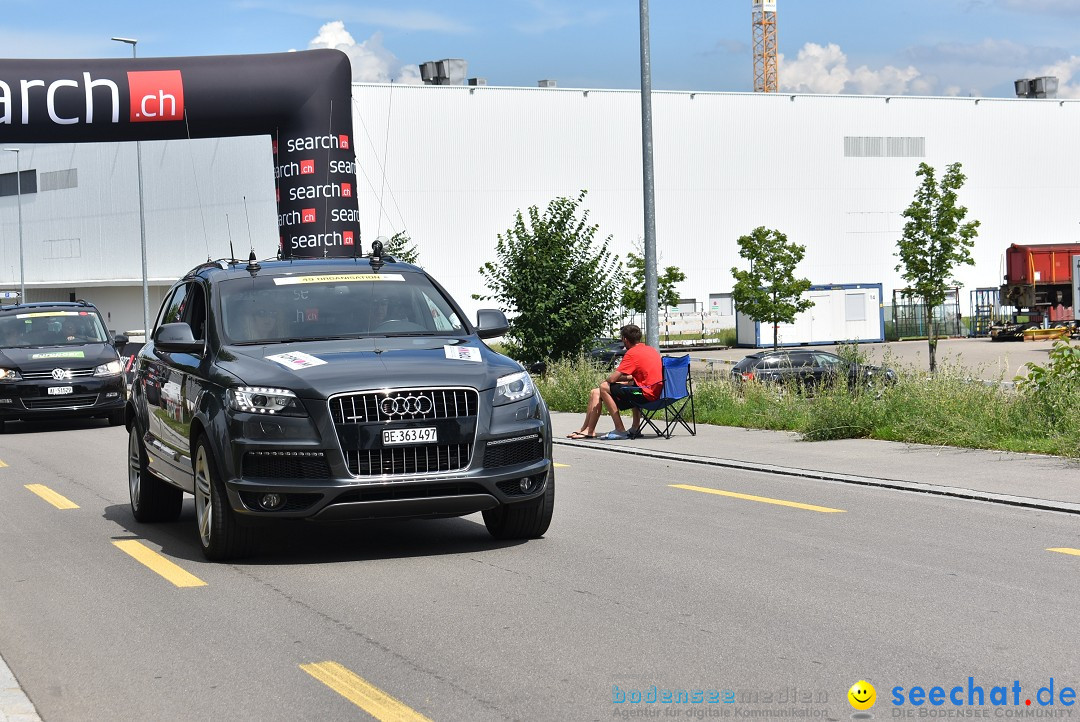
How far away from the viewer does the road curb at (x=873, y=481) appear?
9773mm

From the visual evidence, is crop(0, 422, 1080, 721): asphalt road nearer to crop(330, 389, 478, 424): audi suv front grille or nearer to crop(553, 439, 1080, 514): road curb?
crop(553, 439, 1080, 514): road curb

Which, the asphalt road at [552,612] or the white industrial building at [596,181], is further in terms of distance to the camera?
the white industrial building at [596,181]

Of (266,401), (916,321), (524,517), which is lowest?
(916,321)

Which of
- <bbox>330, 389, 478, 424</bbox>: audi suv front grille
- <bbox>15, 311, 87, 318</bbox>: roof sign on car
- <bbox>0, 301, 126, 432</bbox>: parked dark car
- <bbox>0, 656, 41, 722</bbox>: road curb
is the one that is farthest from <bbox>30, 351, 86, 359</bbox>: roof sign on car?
<bbox>0, 656, 41, 722</bbox>: road curb

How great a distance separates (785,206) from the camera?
7069 centimetres

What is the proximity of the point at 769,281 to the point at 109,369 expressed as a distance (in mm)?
34300

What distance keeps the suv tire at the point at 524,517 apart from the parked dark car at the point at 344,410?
1cm

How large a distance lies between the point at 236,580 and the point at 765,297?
147 feet

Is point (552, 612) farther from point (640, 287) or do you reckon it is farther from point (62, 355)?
point (640, 287)

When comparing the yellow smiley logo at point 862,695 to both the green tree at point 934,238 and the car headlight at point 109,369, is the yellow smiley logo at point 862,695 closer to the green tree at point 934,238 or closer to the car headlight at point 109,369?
the car headlight at point 109,369

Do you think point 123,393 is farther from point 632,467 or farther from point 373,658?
point 373,658

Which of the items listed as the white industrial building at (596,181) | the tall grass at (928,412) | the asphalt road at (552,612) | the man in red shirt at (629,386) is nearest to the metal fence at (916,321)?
the white industrial building at (596,181)

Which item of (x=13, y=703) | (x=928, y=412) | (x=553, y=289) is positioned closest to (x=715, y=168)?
(x=553, y=289)

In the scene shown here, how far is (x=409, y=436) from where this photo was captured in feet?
25.0
